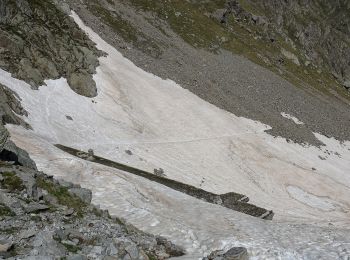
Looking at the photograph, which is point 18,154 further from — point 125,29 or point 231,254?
point 125,29

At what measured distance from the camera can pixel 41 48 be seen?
1748 inches

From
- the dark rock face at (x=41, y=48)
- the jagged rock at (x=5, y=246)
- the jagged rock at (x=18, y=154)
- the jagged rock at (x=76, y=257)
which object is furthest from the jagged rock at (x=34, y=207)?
the dark rock face at (x=41, y=48)

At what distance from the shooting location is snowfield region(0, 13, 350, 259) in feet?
63.2

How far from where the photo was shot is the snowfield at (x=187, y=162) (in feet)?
63.2

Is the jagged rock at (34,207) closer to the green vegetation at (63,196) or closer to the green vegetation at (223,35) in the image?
the green vegetation at (63,196)

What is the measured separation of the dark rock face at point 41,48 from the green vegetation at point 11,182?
2392 centimetres

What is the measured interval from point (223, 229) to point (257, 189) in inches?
782

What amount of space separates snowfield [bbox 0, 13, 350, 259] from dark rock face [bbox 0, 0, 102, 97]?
1.37m

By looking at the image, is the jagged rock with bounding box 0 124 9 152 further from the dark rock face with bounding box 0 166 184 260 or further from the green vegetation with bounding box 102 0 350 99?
the green vegetation with bounding box 102 0 350 99

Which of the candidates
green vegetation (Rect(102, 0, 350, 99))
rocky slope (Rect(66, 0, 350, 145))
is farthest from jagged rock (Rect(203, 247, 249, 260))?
green vegetation (Rect(102, 0, 350, 99))

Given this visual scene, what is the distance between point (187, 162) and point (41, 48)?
18207mm

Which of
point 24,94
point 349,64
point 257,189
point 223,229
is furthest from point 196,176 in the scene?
point 349,64

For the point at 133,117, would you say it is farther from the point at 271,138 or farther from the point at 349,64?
the point at 349,64

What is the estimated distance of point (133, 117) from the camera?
4469 centimetres
